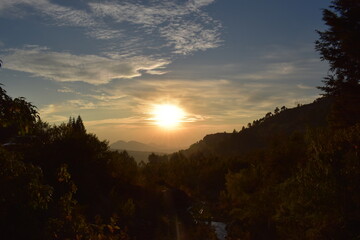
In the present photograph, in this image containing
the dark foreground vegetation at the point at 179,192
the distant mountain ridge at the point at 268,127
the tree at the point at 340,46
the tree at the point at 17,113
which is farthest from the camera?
the distant mountain ridge at the point at 268,127

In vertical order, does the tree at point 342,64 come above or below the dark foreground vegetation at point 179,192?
above

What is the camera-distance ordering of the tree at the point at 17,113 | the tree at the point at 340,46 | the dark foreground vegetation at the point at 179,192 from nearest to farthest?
the tree at the point at 17,113, the dark foreground vegetation at the point at 179,192, the tree at the point at 340,46

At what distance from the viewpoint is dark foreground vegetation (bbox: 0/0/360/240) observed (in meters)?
5.77

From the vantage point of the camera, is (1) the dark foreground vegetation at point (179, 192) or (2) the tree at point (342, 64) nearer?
(1) the dark foreground vegetation at point (179, 192)

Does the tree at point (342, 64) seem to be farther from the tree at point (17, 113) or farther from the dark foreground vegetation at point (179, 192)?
the tree at point (17, 113)

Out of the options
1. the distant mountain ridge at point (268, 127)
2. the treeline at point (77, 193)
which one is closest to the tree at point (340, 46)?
the treeline at point (77, 193)

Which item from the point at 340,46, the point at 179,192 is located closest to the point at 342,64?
the point at 340,46

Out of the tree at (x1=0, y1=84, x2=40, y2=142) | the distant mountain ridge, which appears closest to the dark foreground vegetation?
the tree at (x1=0, y1=84, x2=40, y2=142)

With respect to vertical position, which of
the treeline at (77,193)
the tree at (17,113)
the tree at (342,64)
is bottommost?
the treeline at (77,193)

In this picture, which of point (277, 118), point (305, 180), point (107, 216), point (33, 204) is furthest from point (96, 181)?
point (277, 118)

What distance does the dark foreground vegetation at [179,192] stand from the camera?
577 cm

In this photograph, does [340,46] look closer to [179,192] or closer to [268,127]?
[179,192]

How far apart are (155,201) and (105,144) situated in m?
7.33

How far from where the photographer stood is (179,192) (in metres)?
36.0
